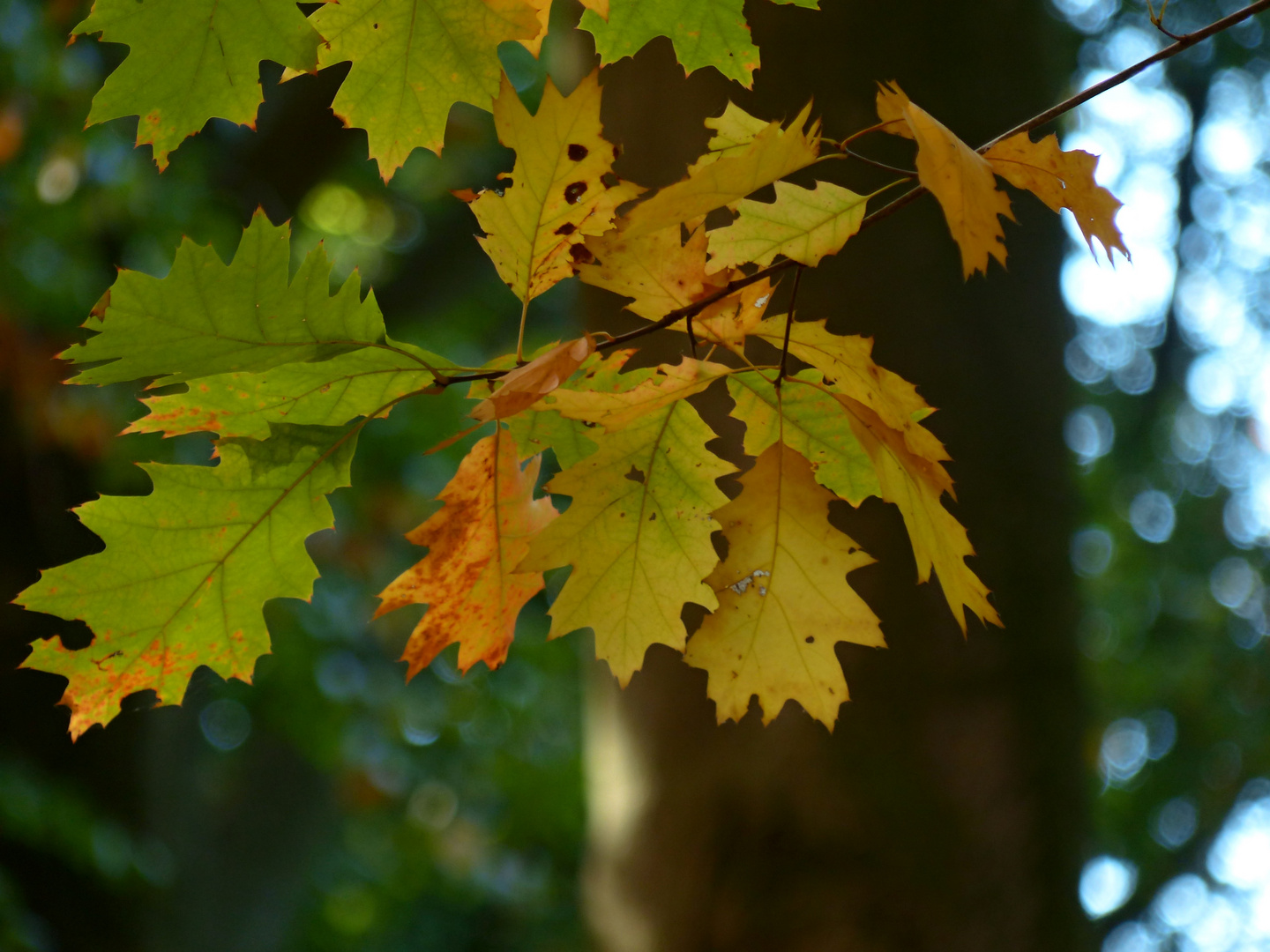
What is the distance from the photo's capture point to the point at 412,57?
562 mm

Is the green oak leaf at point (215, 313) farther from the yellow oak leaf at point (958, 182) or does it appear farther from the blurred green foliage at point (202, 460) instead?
the blurred green foliage at point (202, 460)

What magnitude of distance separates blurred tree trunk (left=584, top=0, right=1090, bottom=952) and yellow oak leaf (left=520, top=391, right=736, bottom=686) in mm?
773

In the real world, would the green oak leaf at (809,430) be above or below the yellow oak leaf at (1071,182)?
below

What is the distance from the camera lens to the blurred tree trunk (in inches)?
49.4

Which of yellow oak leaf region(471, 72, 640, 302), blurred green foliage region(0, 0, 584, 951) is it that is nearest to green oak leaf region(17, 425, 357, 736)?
yellow oak leaf region(471, 72, 640, 302)

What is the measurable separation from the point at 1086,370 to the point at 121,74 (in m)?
6.24

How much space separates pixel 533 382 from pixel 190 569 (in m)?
0.27

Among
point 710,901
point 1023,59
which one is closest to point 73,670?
point 710,901

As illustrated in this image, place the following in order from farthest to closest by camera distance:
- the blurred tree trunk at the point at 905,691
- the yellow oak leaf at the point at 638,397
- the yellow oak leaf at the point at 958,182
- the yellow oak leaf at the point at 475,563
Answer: the blurred tree trunk at the point at 905,691
the yellow oak leaf at the point at 475,563
the yellow oak leaf at the point at 638,397
the yellow oak leaf at the point at 958,182

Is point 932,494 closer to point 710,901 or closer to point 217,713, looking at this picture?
point 710,901

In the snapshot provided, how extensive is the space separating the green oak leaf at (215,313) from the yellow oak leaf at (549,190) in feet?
0.28

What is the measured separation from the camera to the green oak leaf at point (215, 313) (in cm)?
48

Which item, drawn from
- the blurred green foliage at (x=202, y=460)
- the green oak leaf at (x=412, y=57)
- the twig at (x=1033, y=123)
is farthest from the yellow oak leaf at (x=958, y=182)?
the blurred green foliage at (x=202, y=460)

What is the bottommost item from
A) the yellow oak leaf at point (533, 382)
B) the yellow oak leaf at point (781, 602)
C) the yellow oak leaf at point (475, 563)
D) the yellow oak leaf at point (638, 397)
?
the yellow oak leaf at point (781, 602)
